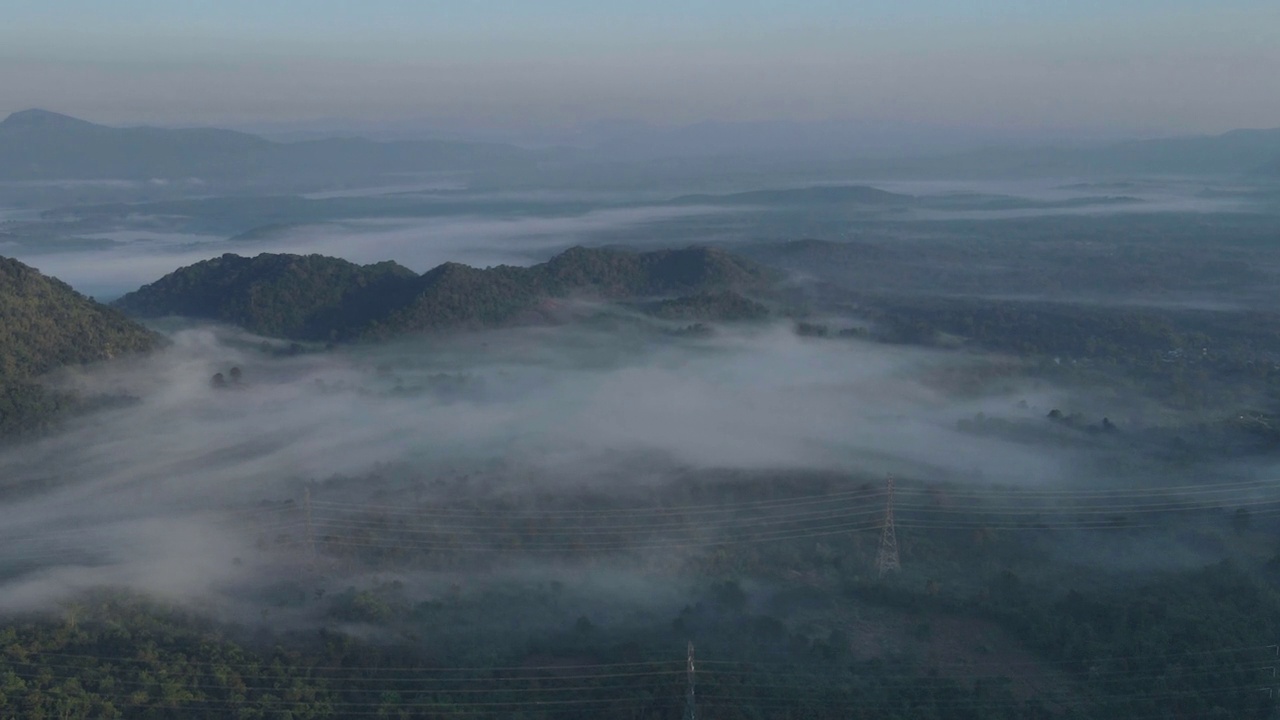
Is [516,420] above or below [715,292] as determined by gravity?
below

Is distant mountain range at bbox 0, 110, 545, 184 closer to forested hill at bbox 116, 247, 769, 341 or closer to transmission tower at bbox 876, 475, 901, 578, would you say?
forested hill at bbox 116, 247, 769, 341

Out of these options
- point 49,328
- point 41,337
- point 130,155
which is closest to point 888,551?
point 41,337

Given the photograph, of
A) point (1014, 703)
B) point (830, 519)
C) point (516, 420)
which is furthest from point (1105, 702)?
point (516, 420)

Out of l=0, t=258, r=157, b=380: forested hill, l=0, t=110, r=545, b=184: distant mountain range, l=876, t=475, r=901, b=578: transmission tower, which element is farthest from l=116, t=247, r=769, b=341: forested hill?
l=0, t=110, r=545, b=184: distant mountain range

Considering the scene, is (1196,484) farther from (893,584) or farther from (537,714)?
(537,714)

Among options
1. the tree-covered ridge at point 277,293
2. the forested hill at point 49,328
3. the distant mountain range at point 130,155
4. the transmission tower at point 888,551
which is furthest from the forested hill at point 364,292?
the distant mountain range at point 130,155

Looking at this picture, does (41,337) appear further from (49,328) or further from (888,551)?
(888,551)

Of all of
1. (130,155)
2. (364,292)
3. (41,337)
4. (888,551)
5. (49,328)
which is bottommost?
(888,551)
